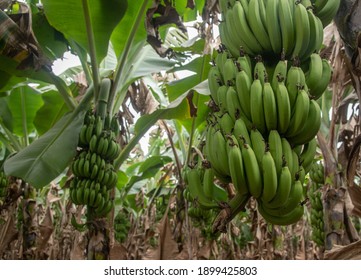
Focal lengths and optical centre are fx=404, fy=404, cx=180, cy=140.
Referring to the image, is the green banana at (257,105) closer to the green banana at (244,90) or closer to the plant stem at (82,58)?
the green banana at (244,90)

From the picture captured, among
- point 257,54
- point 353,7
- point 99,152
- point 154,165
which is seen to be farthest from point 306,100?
point 154,165

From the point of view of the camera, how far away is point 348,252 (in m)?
1.14

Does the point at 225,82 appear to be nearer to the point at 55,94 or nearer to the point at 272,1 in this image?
the point at 272,1

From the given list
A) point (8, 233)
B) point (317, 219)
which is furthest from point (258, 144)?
point (8, 233)

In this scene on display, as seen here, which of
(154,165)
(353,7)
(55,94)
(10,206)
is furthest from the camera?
(154,165)

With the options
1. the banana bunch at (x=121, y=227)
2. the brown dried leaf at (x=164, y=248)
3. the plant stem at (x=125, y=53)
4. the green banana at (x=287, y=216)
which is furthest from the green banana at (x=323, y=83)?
the banana bunch at (x=121, y=227)

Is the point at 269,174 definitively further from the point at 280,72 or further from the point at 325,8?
the point at 325,8

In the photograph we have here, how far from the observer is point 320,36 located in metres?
1.13

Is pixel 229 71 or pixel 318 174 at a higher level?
pixel 318 174

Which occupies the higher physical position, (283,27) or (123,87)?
(123,87)

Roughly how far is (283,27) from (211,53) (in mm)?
984

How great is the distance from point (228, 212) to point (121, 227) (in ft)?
13.1

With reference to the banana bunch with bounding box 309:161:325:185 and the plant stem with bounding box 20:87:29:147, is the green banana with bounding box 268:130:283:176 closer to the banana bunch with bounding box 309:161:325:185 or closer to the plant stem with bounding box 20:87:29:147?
the banana bunch with bounding box 309:161:325:185

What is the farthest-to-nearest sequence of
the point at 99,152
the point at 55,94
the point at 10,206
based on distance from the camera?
the point at 10,206
the point at 55,94
the point at 99,152
